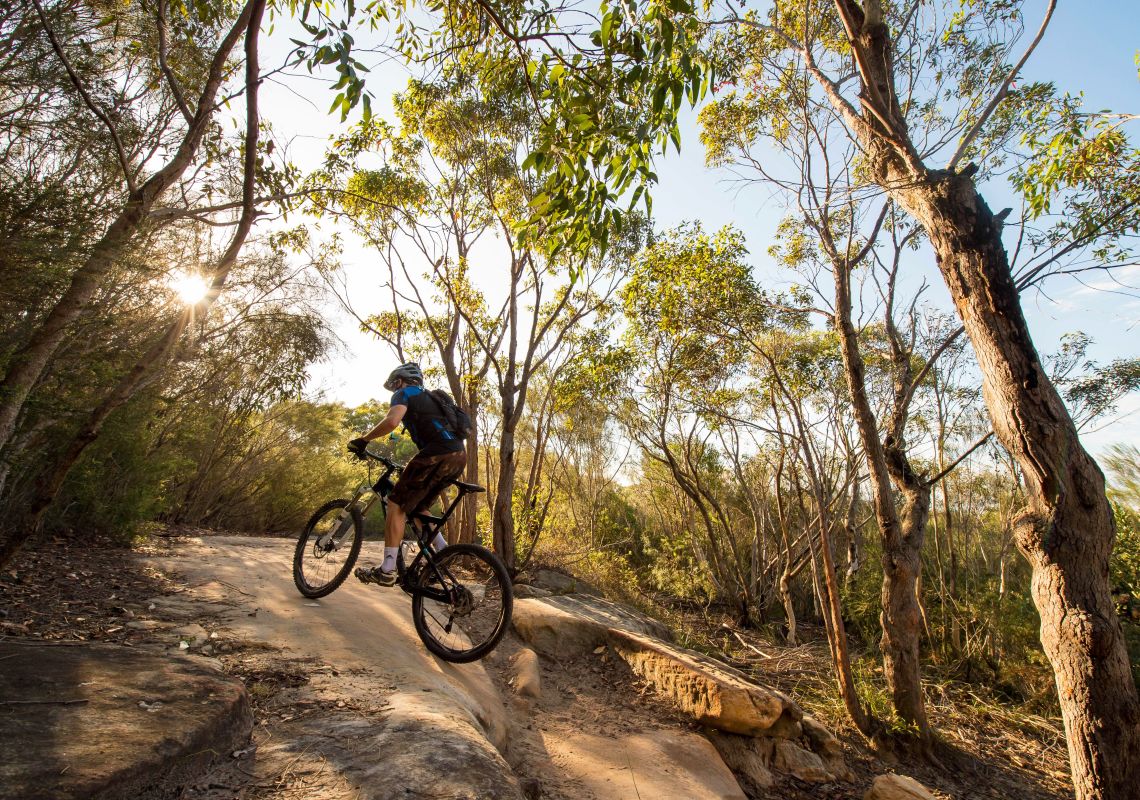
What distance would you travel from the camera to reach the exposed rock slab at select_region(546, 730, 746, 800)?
3.33 meters

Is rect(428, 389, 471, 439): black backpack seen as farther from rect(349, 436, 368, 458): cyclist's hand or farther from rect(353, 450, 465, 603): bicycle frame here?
rect(349, 436, 368, 458): cyclist's hand

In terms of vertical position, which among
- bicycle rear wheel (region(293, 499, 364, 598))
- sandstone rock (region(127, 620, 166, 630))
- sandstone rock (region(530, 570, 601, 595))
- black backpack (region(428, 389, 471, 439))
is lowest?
sandstone rock (region(127, 620, 166, 630))

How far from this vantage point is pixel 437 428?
13.5 ft

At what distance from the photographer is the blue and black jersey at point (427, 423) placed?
411 cm

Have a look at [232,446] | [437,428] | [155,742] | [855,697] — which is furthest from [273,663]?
[232,446]

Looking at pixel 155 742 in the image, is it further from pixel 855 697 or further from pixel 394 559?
pixel 855 697

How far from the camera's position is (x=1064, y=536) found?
3494 millimetres

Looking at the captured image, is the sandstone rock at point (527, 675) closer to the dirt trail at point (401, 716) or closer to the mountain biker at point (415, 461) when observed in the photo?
the dirt trail at point (401, 716)

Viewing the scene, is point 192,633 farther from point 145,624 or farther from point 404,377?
point 404,377

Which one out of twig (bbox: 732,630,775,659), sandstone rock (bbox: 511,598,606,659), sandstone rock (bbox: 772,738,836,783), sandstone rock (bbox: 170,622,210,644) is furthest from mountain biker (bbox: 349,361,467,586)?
twig (bbox: 732,630,775,659)

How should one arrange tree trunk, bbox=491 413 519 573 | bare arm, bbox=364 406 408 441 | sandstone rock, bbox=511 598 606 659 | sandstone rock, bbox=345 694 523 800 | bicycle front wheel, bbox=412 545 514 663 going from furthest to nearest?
tree trunk, bbox=491 413 519 573, sandstone rock, bbox=511 598 606 659, bare arm, bbox=364 406 408 441, bicycle front wheel, bbox=412 545 514 663, sandstone rock, bbox=345 694 523 800

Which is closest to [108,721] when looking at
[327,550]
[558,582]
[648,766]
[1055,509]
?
[327,550]

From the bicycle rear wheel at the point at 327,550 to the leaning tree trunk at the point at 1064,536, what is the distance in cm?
497

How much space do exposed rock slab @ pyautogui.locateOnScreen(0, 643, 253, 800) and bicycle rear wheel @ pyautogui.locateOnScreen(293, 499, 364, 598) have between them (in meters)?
2.06
